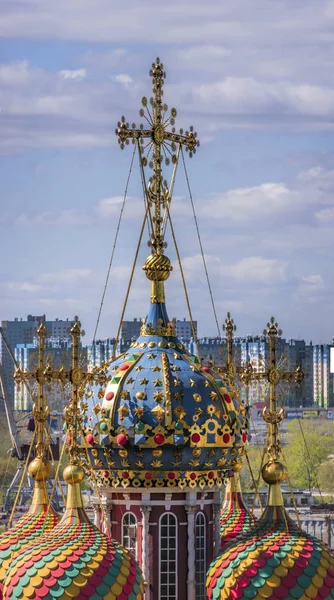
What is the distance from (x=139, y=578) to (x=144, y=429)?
123 inches

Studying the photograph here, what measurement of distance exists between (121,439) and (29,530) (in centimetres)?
262

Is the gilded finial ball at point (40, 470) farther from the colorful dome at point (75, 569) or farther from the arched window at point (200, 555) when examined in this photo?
the colorful dome at point (75, 569)

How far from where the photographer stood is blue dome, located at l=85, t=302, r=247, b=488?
44031mm

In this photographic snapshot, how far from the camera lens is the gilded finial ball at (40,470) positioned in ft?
150

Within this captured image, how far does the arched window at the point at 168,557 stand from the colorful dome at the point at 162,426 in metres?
0.75

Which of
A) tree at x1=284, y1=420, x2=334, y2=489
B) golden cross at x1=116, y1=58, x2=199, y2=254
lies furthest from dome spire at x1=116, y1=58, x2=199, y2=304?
tree at x1=284, y1=420, x2=334, y2=489

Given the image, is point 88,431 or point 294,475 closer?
point 88,431

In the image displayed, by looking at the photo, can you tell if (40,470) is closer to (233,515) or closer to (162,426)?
(162,426)

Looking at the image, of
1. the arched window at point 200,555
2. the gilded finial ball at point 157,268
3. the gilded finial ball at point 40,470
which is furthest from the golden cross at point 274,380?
the gilded finial ball at point 40,470

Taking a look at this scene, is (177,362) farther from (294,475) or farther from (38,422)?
(294,475)

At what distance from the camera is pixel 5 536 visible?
1786 inches

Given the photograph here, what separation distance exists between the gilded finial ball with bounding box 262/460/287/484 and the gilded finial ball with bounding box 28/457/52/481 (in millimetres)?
4235

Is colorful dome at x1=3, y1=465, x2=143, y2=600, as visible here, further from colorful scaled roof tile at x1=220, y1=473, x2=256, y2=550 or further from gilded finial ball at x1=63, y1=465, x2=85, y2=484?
colorful scaled roof tile at x1=220, y1=473, x2=256, y2=550

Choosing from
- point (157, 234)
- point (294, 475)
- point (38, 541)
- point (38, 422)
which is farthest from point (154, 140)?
point (294, 475)
